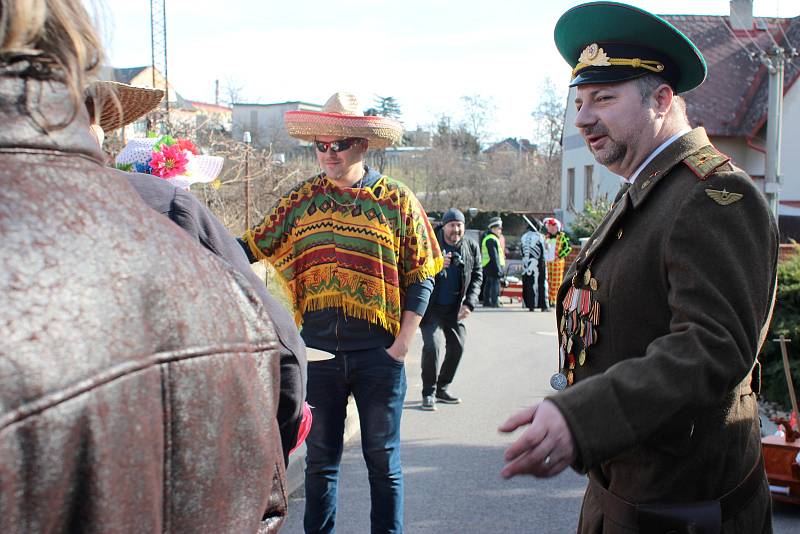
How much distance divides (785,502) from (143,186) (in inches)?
178

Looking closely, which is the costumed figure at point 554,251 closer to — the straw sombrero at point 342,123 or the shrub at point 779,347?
the shrub at point 779,347

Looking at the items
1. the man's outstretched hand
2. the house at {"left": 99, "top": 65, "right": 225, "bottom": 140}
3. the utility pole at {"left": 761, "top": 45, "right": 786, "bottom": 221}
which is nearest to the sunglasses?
the house at {"left": 99, "top": 65, "right": 225, "bottom": 140}

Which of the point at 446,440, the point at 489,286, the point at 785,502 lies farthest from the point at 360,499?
the point at 489,286

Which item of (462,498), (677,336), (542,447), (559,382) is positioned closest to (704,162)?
(677,336)

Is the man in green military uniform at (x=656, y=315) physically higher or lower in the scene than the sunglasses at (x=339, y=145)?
lower

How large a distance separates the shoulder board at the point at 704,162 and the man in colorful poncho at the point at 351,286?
1.97 m

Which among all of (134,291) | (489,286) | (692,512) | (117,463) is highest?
(134,291)

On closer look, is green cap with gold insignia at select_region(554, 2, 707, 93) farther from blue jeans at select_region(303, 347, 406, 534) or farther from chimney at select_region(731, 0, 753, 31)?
chimney at select_region(731, 0, 753, 31)

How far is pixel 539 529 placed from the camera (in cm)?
474

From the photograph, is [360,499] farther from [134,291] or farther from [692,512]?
[134,291]

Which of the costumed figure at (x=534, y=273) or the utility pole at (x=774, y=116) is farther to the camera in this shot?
the costumed figure at (x=534, y=273)

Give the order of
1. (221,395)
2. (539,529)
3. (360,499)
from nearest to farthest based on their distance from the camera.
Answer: (221,395) → (539,529) → (360,499)

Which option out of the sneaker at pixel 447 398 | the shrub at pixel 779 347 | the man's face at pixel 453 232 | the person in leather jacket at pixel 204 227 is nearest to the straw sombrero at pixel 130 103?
the person in leather jacket at pixel 204 227

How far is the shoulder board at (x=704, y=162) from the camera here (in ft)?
6.42
